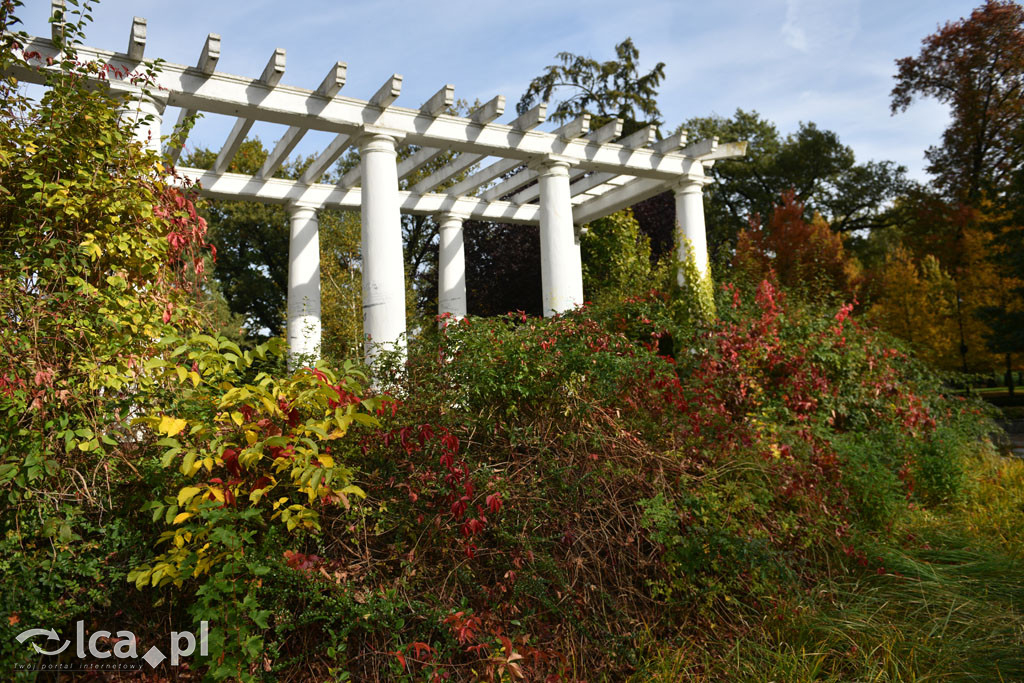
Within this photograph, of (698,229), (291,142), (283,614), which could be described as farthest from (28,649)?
(698,229)

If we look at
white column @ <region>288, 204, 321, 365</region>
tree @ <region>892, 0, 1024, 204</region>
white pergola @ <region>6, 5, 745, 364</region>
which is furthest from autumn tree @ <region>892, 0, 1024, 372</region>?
white column @ <region>288, 204, 321, 365</region>

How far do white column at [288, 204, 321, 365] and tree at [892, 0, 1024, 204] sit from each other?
69.7 feet

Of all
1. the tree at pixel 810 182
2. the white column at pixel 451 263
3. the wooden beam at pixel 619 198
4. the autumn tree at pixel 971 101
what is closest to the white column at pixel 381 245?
the white column at pixel 451 263

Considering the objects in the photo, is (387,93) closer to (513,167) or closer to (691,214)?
(513,167)

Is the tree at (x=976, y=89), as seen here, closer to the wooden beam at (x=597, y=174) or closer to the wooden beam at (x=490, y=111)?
the wooden beam at (x=597, y=174)

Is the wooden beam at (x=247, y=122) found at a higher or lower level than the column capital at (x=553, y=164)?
higher

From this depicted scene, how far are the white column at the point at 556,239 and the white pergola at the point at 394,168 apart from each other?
19 mm

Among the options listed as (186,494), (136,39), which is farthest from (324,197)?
(186,494)

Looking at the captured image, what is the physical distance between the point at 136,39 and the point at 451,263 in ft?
25.4

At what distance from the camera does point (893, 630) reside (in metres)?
3.60

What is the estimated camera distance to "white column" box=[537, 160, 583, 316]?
37.3 feet

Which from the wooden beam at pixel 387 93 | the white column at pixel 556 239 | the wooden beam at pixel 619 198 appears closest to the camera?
the wooden beam at pixel 387 93

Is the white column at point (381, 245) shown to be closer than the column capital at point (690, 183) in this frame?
Yes

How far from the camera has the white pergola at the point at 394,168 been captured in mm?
8602
